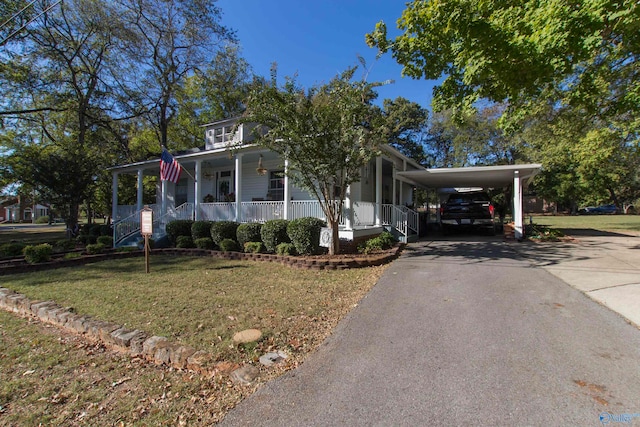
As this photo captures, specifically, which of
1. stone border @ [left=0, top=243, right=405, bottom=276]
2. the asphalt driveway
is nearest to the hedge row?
stone border @ [left=0, top=243, right=405, bottom=276]

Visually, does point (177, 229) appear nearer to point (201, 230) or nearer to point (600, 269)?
point (201, 230)

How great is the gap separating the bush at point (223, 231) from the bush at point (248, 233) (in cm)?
48

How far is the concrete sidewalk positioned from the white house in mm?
4541

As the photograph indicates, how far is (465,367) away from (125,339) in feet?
12.1

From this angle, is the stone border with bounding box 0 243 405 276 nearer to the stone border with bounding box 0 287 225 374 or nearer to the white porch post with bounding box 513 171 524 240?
the stone border with bounding box 0 287 225 374

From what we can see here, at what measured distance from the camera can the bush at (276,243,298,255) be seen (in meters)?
9.08

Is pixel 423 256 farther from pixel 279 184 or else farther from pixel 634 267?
pixel 279 184

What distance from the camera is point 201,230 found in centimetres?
1143

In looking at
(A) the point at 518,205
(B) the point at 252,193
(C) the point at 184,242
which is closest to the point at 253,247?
(C) the point at 184,242

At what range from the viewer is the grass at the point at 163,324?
2.63m

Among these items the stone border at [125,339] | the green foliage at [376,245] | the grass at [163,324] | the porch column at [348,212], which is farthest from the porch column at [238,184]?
the stone border at [125,339]

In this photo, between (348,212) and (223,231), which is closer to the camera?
(348,212)

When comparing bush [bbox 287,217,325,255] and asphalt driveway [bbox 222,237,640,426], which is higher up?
bush [bbox 287,217,325,255]

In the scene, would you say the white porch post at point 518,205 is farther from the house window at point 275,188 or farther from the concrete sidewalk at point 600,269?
the house window at point 275,188
